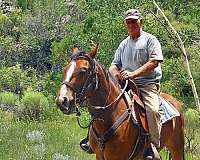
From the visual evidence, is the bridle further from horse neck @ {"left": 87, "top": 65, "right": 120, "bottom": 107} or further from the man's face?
the man's face

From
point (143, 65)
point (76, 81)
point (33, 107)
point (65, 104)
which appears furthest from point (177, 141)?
point (33, 107)

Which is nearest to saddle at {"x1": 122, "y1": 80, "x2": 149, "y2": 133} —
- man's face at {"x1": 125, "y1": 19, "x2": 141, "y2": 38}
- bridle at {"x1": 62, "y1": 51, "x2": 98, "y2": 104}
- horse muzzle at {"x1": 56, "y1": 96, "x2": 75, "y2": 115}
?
man's face at {"x1": 125, "y1": 19, "x2": 141, "y2": 38}

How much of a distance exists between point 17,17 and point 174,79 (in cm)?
3395

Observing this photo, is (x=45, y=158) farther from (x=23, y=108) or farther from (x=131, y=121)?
(x=23, y=108)

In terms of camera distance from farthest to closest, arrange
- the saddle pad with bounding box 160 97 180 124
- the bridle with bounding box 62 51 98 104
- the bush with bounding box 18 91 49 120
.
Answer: the bush with bounding box 18 91 49 120 < the saddle pad with bounding box 160 97 180 124 < the bridle with bounding box 62 51 98 104

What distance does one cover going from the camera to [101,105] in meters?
4.75

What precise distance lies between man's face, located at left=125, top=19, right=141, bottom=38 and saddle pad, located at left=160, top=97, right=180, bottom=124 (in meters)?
0.91

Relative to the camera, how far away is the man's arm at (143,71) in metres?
4.95

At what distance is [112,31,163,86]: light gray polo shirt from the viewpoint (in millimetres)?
5105

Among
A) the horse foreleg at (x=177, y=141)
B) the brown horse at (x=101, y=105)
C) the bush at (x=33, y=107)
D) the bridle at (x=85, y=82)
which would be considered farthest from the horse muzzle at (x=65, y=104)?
the bush at (x=33, y=107)

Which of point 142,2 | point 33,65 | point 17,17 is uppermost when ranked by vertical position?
point 142,2

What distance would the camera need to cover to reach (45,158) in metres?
7.57

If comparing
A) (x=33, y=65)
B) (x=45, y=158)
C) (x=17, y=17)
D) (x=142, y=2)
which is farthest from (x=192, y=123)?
(x=17, y=17)

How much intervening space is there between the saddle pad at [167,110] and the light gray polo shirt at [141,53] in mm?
350
